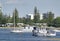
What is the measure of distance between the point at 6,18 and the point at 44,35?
321 feet

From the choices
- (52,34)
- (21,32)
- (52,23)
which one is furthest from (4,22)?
(52,34)

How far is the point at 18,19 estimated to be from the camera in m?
194

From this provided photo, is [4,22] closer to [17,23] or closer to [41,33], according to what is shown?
[17,23]

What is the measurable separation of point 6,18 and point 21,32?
70172 mm

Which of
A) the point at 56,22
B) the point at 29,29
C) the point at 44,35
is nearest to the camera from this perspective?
the point at 44,35

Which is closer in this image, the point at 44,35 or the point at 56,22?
the point at 44,35

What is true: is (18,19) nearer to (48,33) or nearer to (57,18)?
(57,18)

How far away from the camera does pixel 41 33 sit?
10456 cm

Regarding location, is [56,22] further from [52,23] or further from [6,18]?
[6,18]

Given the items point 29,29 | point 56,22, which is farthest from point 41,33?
point 56,22

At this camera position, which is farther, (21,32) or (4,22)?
(4,22)

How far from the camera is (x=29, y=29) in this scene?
128625 mm

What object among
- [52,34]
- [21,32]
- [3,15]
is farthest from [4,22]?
[52,34]

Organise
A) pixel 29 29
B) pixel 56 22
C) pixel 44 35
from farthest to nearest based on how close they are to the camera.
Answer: pixel 56 22 < pixel 29 29 < pixel 44 35
